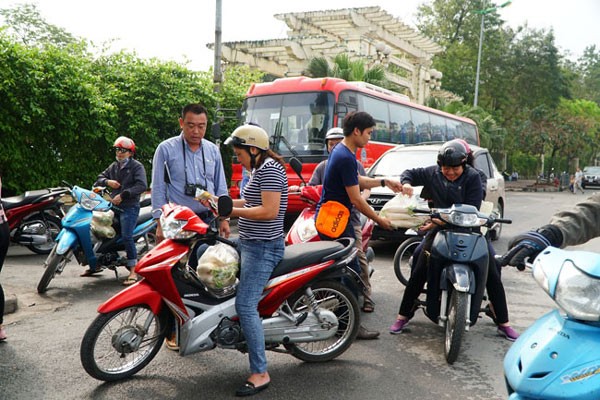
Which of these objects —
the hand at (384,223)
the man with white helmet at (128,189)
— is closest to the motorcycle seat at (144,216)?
the man with white helmet at (128,189)

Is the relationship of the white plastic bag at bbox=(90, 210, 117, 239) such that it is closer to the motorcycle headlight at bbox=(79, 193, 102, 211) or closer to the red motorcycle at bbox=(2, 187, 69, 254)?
the motorcycle headlight at bbox=(79, 193, 102, 211)

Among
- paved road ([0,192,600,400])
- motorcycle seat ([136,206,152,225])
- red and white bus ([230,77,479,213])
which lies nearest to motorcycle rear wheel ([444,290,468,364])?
paved road ([0,192,600,400])

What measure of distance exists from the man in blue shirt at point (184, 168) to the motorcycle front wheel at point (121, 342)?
1080 mm

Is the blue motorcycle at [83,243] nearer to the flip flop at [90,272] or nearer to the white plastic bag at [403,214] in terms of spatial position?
the flip flop at [90,272]

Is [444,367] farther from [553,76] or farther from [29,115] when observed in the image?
[553,76]

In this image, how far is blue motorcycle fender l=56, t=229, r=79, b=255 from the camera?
18.5 feet

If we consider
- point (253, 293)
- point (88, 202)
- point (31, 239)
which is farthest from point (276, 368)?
point (31, 239)

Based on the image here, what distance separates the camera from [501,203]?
10.6 meters

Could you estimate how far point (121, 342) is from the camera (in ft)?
11.1

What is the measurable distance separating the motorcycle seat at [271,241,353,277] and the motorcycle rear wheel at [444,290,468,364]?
92 centimetres

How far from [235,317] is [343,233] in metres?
1.45

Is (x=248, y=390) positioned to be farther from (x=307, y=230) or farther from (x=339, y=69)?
(x=339, y=69)

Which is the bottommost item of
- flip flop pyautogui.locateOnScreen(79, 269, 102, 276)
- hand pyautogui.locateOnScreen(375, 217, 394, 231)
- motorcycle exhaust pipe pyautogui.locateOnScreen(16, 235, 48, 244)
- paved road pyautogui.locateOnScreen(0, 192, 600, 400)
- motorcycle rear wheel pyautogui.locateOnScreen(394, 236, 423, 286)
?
flip flop pyautogui.locateOnScreen(79, 269, 102, 276)

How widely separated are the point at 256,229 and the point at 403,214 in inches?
74.6
